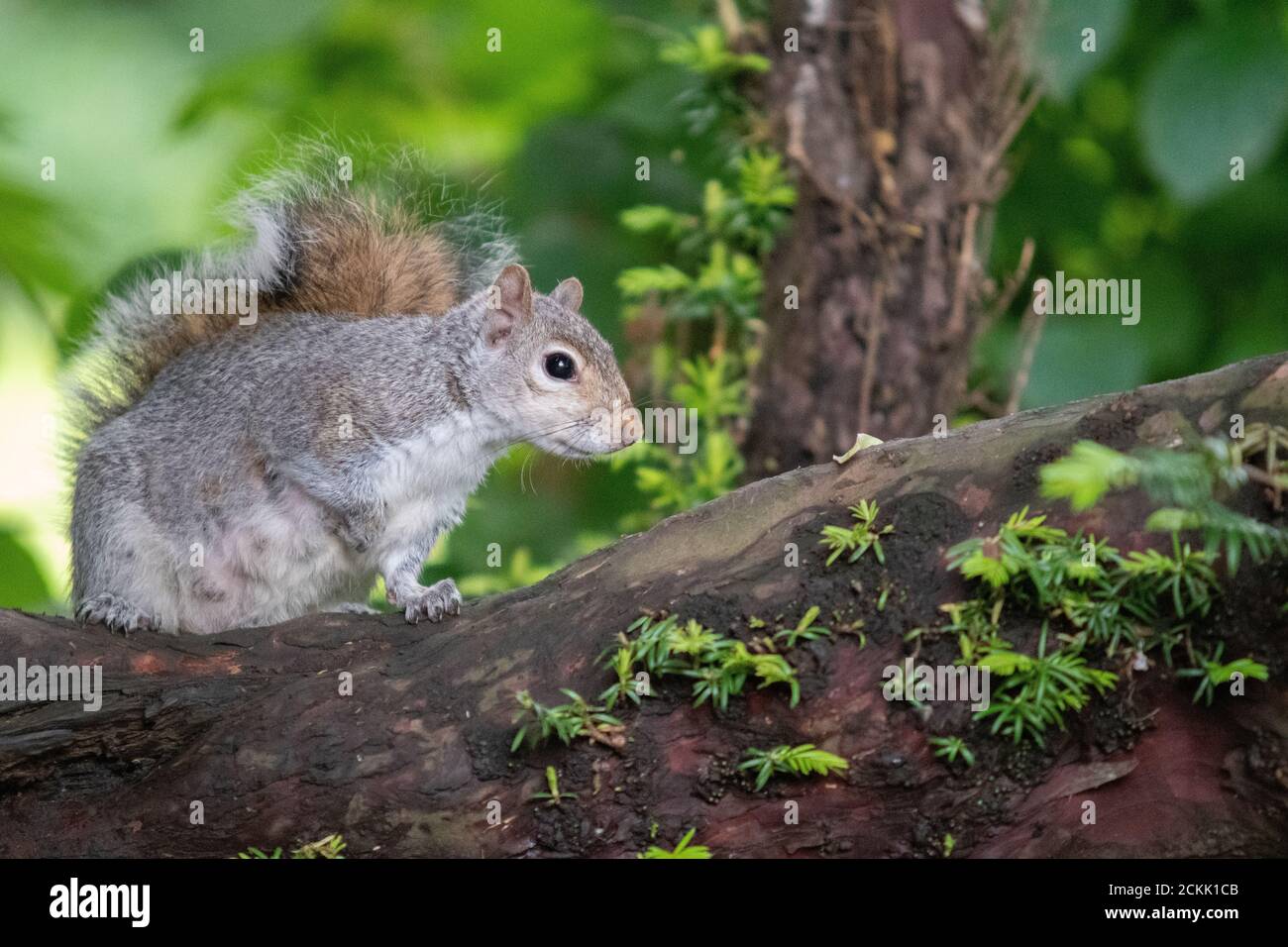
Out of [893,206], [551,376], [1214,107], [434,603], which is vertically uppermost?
[893,206]

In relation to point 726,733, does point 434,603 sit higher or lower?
higher

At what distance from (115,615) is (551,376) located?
3.43ft

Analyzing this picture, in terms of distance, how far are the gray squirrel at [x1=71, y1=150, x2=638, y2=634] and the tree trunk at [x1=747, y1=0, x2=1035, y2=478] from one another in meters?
0.83

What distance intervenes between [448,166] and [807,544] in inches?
84.7

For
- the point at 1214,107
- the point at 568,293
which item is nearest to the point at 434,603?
the point at 568,293

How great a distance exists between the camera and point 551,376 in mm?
3088

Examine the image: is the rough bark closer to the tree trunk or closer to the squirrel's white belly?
the squirrel's white belly

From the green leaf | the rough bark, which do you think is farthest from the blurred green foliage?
the rough bark

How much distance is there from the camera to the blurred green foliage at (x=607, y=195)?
346cm

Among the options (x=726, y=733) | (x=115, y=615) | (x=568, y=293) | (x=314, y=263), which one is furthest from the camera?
(x=314, y=263)

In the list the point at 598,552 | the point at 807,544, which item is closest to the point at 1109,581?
the point at 807,544

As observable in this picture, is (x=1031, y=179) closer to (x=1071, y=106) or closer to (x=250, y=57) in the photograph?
(x=1071, y=106)

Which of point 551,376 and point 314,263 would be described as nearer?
point 551,376

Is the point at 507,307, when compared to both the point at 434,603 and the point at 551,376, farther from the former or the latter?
the point at 434,603
